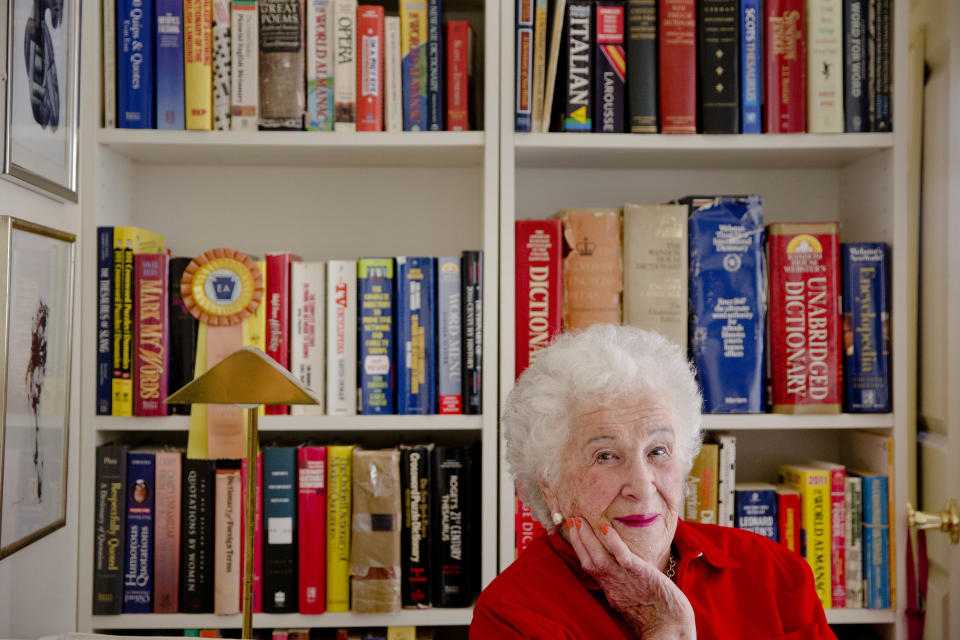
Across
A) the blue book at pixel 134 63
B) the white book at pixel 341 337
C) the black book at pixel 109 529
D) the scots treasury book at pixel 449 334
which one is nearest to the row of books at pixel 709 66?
the scots treasury book at pixel 449 334

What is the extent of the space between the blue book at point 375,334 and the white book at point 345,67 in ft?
0.97

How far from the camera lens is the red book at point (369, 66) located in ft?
5.68

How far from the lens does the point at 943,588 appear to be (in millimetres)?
1747

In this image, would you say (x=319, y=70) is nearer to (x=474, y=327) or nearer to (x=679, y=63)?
(x=474, y=327)

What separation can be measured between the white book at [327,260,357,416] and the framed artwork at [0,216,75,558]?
19.6 inches

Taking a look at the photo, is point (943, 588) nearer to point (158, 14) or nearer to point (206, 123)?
point (206, 123)

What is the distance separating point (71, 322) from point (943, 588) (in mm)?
1841

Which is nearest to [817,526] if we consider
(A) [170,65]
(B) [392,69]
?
(B) [392,69]

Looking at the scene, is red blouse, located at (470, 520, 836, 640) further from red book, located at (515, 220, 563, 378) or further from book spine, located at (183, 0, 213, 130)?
book spine, located at (183, 0, 213, 130)

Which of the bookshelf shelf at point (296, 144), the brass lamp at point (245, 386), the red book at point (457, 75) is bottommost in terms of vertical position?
the brass lamp at point (245, 386)

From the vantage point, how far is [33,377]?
4.81ft

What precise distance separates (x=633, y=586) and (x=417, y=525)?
2.29ft

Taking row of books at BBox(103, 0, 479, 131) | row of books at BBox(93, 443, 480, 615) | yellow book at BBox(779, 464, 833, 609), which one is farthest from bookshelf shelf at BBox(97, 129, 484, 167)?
yellow book at BBox(779, 464, 833, 609)

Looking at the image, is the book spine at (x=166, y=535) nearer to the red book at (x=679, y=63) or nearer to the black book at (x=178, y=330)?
the black book at (x=178, y=330)
